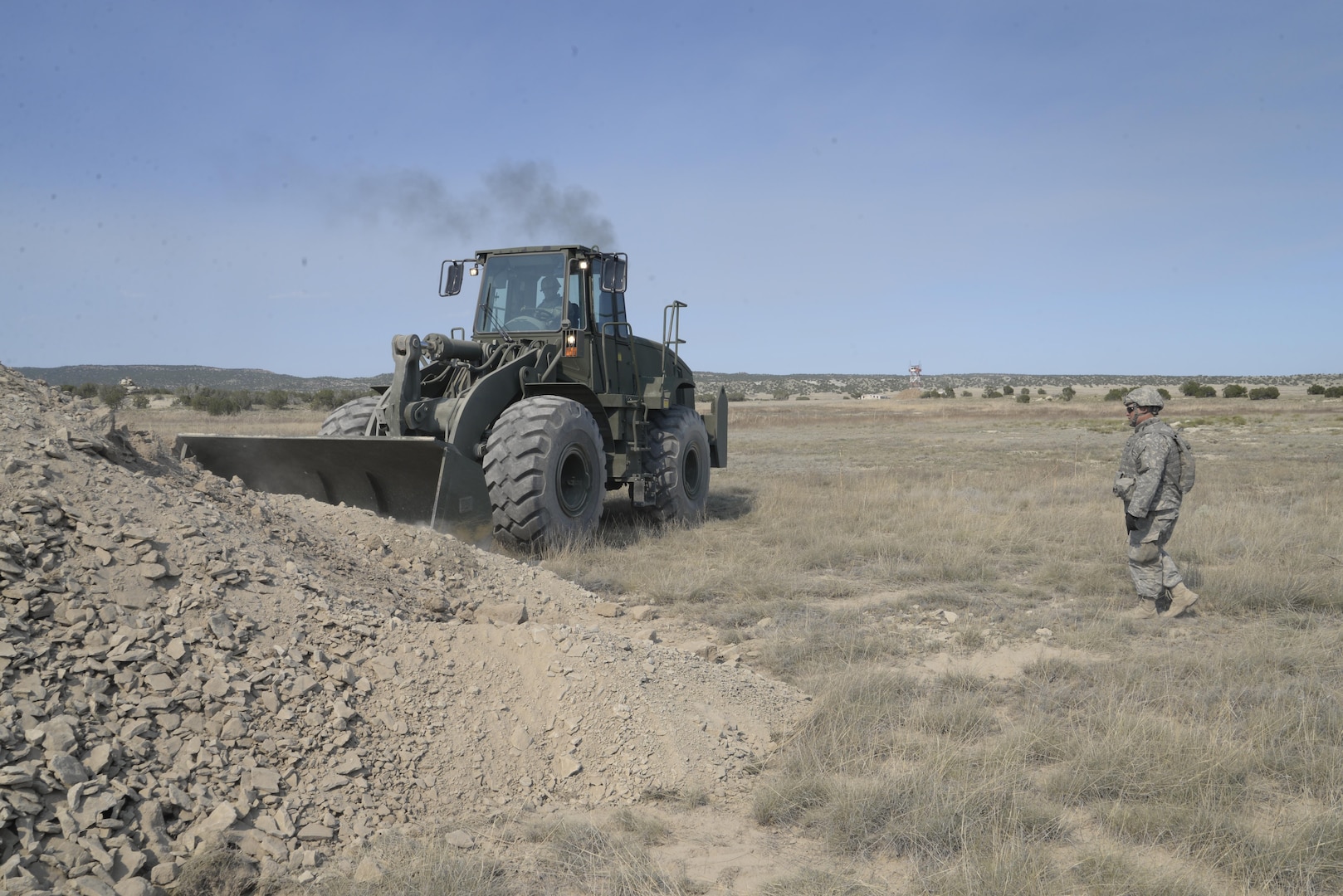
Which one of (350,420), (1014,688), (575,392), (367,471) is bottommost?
(1014,688)

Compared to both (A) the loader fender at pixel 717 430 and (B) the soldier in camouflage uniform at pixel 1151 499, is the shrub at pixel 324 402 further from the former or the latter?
(B) the soldier in camouflage uniform at pixel 1151 499

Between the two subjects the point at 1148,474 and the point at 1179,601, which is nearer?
the point at 1148,474

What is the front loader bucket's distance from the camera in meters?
7.88

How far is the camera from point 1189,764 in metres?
4.12

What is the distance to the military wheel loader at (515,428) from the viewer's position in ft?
27.0

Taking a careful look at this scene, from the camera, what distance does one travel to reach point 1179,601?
709 cm

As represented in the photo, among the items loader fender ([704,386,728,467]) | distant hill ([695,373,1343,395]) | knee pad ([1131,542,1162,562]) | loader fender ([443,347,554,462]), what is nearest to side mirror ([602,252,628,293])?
loader fender ([443,347,554,462])

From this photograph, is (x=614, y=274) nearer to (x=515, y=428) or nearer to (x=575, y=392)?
(x=575, y=392)

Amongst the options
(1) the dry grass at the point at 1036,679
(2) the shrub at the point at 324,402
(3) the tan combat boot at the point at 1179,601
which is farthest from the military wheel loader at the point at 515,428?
(2) the shrub at the point at 324,402

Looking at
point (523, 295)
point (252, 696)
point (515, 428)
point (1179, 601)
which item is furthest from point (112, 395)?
point (1179, 601)

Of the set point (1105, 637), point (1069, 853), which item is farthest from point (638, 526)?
point (1069, 853)

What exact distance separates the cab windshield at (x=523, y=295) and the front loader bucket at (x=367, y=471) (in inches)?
91.3

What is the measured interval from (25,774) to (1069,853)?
3771 mm

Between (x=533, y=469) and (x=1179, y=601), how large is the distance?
534 cm
